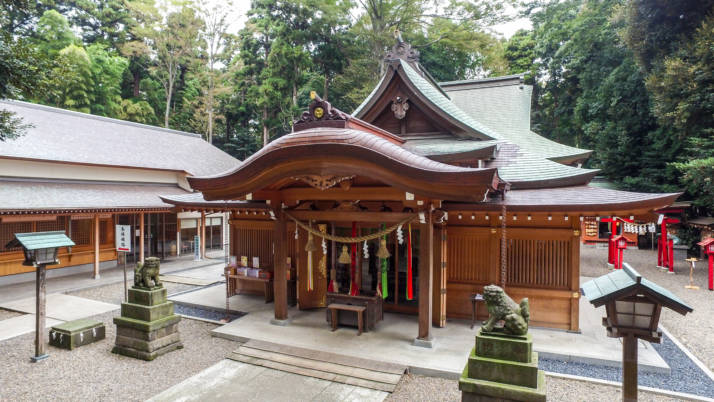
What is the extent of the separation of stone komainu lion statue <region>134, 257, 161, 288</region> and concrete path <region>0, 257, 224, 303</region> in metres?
6.61

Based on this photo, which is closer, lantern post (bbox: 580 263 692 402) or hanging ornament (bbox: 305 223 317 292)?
lantern post (bbox: 580 263 692 402)

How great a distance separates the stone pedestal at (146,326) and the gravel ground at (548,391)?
13.9 feet

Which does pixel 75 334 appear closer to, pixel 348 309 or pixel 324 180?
pixel 348 309

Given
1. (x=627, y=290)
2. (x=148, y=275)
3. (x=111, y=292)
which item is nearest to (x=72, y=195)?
(x=111, y=292)

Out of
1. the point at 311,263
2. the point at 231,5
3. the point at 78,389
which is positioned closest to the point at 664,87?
the point at 311,263

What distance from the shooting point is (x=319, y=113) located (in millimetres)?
6297

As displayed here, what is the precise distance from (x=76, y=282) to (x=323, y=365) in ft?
35.4

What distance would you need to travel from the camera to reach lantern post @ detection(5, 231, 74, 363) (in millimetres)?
6000

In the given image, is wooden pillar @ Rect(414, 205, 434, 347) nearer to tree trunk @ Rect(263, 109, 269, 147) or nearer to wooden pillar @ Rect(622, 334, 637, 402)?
wooden pillar @ Rect(622, 334, 637, 402)

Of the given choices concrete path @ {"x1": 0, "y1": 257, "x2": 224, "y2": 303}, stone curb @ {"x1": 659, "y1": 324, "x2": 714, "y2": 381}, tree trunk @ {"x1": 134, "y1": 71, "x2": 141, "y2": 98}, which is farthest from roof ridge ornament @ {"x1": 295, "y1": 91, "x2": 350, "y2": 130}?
tree trunk @ {"x1": 134, "y1": 71, "x2": 141, "y2": 98}

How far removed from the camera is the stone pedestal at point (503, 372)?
408cm

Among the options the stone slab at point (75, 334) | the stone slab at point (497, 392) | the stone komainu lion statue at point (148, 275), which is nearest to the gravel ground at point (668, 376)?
the stone slab at point (497, 392)

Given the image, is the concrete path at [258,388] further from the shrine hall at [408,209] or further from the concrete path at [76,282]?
the concrete path at [76,282]

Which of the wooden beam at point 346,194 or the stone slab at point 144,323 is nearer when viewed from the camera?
the stone slab at point 144,323
